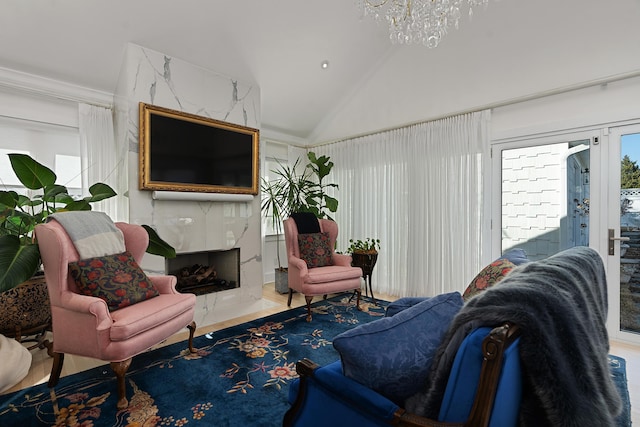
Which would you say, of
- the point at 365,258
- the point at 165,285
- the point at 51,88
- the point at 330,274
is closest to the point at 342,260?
the point at 365,258

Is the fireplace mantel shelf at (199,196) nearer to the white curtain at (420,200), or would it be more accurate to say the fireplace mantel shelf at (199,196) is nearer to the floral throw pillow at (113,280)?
the floral throw pillow at (113,280)

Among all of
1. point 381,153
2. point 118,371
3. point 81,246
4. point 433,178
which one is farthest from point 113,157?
point 433,178

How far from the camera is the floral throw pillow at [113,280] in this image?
2.11 metres

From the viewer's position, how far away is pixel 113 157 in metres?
3.60

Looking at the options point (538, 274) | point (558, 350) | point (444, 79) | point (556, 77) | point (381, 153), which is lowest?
point (558, 350)

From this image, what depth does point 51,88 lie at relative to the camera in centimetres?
323

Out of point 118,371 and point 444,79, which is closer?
point 118,371

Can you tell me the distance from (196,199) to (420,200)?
8.82 feet

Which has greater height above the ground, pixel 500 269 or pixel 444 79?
pixel 444 79

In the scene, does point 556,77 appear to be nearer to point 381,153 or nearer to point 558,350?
point 381,153

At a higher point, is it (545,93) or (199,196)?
(545,93)

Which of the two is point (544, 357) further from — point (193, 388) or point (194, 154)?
point (194, 154)

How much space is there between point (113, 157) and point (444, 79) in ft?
12.9

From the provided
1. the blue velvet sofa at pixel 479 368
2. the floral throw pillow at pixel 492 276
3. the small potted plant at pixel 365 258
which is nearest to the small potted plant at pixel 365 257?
the small potted plant at pixel 365 258
